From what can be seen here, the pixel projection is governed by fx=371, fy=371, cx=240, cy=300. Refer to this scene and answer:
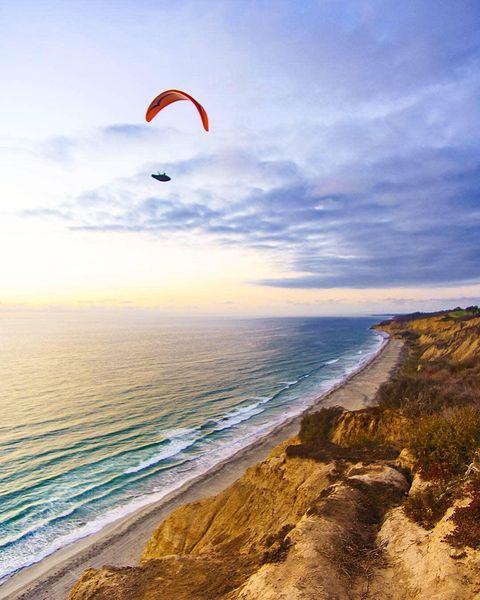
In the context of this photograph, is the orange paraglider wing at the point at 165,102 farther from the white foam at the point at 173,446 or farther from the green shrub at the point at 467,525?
the white foam at the point at 173,446

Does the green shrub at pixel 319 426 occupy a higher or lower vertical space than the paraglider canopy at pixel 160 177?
lower

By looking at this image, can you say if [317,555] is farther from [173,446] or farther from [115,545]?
[173,446]

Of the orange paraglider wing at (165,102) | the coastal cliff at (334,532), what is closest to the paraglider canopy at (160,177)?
the orange paraglider wing at (165,102)

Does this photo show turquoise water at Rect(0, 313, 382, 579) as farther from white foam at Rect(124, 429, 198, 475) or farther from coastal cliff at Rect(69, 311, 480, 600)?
coastal cliff at Rect(69, 311, 480, 600)

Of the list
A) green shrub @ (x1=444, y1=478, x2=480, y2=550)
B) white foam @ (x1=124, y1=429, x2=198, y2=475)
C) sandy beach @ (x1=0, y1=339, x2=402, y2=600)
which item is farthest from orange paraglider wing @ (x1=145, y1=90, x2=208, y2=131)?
white foam @ (x1=124, y1=429, x2=198, y2=475)

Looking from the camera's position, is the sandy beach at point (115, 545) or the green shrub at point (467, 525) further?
the sandy beach at point (115, 545)

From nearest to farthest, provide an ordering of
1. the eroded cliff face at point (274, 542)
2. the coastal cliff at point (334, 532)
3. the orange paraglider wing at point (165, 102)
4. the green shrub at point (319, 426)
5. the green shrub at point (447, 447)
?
the coastal cliff at point (334, 532) → the eroded cliff face at point (274, 542) → the green shrub at point (447, 447) → the orange paraglider wing at point (165, 102) → the green shrub at point (319, 426)

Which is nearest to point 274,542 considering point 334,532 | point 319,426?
point 334,532

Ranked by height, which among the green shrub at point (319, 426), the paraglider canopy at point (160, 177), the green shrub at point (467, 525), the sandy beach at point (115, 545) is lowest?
the sandy beach at point (115, 545)
